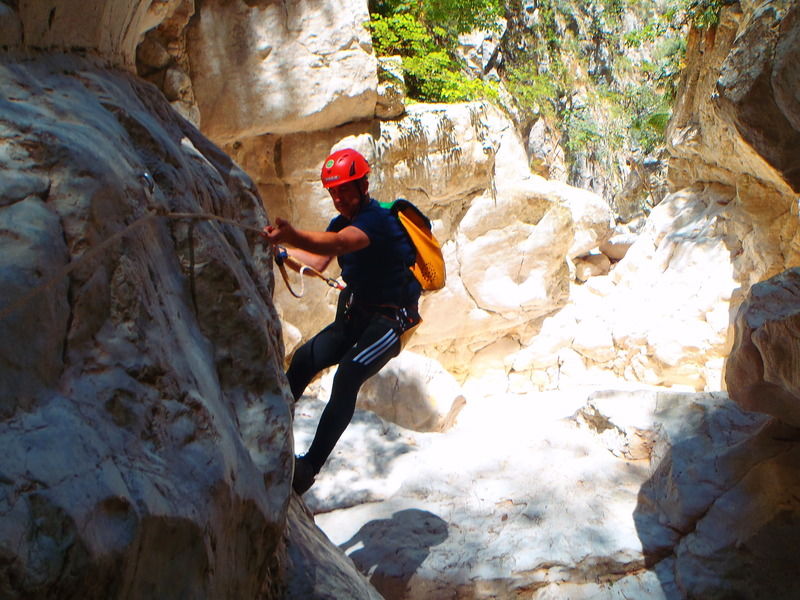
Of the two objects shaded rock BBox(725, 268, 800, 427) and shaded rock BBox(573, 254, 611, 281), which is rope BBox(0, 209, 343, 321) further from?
shaded rock BBox(573, 254, 611, 281)

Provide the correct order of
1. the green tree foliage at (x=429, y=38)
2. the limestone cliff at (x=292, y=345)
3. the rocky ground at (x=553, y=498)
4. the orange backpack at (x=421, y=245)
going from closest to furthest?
the limestone cliff at (x=292, y=345) < the orange backpack at (x=421, y=245) < the rocky ground at (x=553, y=498) < the green tree foliage at (x=429, y=38)

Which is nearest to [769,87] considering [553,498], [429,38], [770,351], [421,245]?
[770,351]

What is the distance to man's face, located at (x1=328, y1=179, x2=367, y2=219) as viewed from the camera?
10.3ft

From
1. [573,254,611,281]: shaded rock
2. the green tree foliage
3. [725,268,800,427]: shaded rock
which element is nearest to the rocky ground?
[725,268,800,427]: shaded rock

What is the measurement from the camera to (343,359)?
10.5 ft

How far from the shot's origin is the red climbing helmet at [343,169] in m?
3.10

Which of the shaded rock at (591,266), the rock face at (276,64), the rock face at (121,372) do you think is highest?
the rock face at (276,64)

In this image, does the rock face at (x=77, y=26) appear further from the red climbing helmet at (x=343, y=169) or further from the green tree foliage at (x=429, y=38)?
the green tree foliage at (x=429, y=38)

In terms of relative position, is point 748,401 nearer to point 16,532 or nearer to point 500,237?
point 16,532

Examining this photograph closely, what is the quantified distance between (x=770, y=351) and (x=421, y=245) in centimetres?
175

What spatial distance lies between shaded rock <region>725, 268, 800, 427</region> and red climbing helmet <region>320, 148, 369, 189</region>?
6.77 feet

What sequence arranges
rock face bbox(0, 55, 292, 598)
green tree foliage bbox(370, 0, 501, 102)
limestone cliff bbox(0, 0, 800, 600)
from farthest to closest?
1. green tree foliage bbox(370, 0, 501, 102)
2. limestone cliff bbox(0, 0, 800, 600)
3. rock face bbox(0, 55, 292, 598)

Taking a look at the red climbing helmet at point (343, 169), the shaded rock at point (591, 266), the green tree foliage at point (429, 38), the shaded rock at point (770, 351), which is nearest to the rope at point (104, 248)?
the red climbing helmet at point (343, 169)

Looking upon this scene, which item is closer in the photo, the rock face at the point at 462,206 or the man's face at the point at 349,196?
the man's face at the point at 349,196
